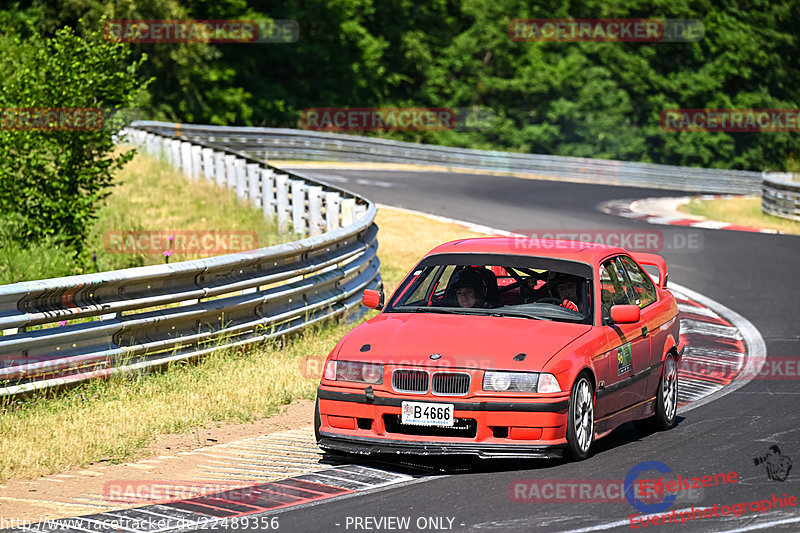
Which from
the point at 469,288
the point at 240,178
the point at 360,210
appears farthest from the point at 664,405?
the point at 240,178

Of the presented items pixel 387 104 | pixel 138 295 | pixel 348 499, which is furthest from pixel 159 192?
Answer: pixel 387 104

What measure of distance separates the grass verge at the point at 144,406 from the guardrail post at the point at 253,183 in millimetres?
10319

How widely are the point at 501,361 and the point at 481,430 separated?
1.49 ft

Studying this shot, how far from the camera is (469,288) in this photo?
330 inches

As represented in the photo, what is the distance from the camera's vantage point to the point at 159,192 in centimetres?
2492

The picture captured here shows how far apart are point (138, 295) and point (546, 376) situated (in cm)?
400

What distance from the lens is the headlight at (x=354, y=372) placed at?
7.31 meters

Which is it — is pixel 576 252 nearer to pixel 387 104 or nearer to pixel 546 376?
pixel 546 376
